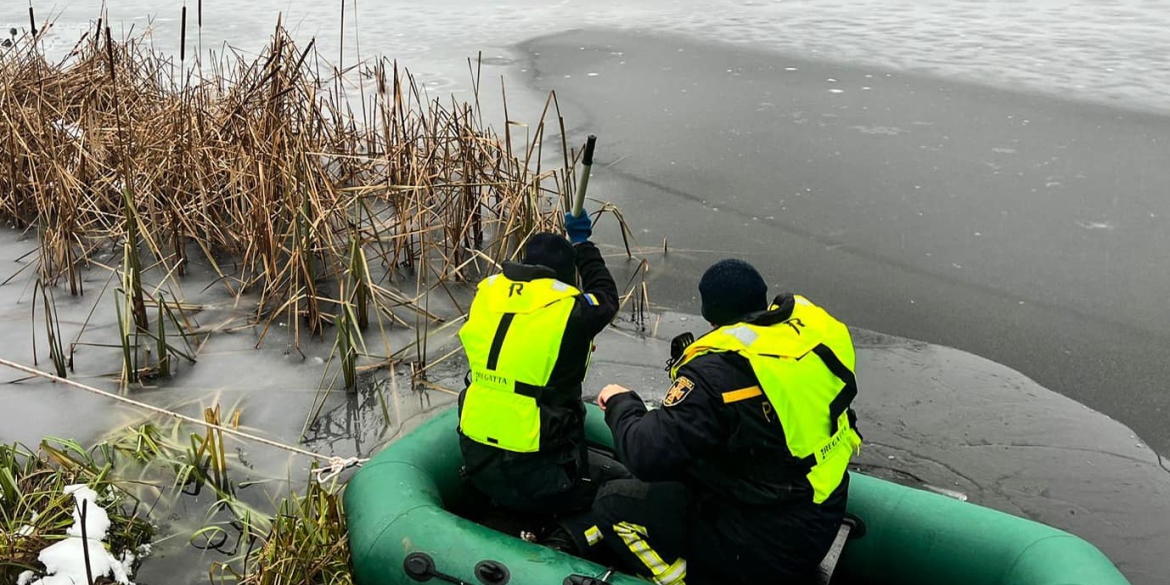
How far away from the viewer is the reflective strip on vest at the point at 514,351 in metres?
2.44

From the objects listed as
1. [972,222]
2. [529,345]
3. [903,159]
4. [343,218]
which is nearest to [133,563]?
[529,345]

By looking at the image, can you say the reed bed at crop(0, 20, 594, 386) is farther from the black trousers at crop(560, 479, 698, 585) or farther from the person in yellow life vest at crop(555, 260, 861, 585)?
the person in yellow life vest at crop(555, 260, 861, 585)

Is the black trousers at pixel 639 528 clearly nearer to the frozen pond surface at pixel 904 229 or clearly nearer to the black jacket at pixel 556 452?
the black jacket at pixel 556 452

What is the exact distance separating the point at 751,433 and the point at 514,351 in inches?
26.2

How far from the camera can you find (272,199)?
13.6 feet

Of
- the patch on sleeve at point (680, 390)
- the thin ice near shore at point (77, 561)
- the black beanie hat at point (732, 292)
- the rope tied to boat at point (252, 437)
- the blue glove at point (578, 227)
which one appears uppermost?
the black beanie hat at point (732, 292)

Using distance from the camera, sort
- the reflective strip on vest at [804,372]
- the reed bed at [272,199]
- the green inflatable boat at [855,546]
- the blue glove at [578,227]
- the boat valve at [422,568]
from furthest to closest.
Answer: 1. the reed bed at [272,199]
2. the blue glove at [578,227]
3. the boat valve at [422,568]
4. the green inflatable boat at [855,546]
5. the reflective strip on vest at [804,372]

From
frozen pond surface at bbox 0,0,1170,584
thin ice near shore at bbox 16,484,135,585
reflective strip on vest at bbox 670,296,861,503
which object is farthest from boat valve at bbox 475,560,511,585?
thin ice near shore at bbox 16,484,135,585

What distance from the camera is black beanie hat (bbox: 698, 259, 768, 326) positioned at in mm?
2145

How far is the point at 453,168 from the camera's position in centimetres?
461

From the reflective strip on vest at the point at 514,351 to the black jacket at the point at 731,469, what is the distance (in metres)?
0.25

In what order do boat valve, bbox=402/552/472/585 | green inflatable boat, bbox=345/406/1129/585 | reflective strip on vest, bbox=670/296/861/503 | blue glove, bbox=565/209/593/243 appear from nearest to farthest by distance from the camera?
reflective strip on vest, bbox=670/296/861/503 < green inflatable boat, bbox=345/406/1129/585 < boat valve, bbox=402/552/472/585 < blue glove, bbox=565/209/593/243

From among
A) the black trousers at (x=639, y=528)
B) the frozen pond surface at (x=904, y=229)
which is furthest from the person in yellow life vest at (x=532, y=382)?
the frozen pond surface at (x=904, y=229)

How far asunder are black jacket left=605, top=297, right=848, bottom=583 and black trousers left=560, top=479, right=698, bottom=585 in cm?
7
